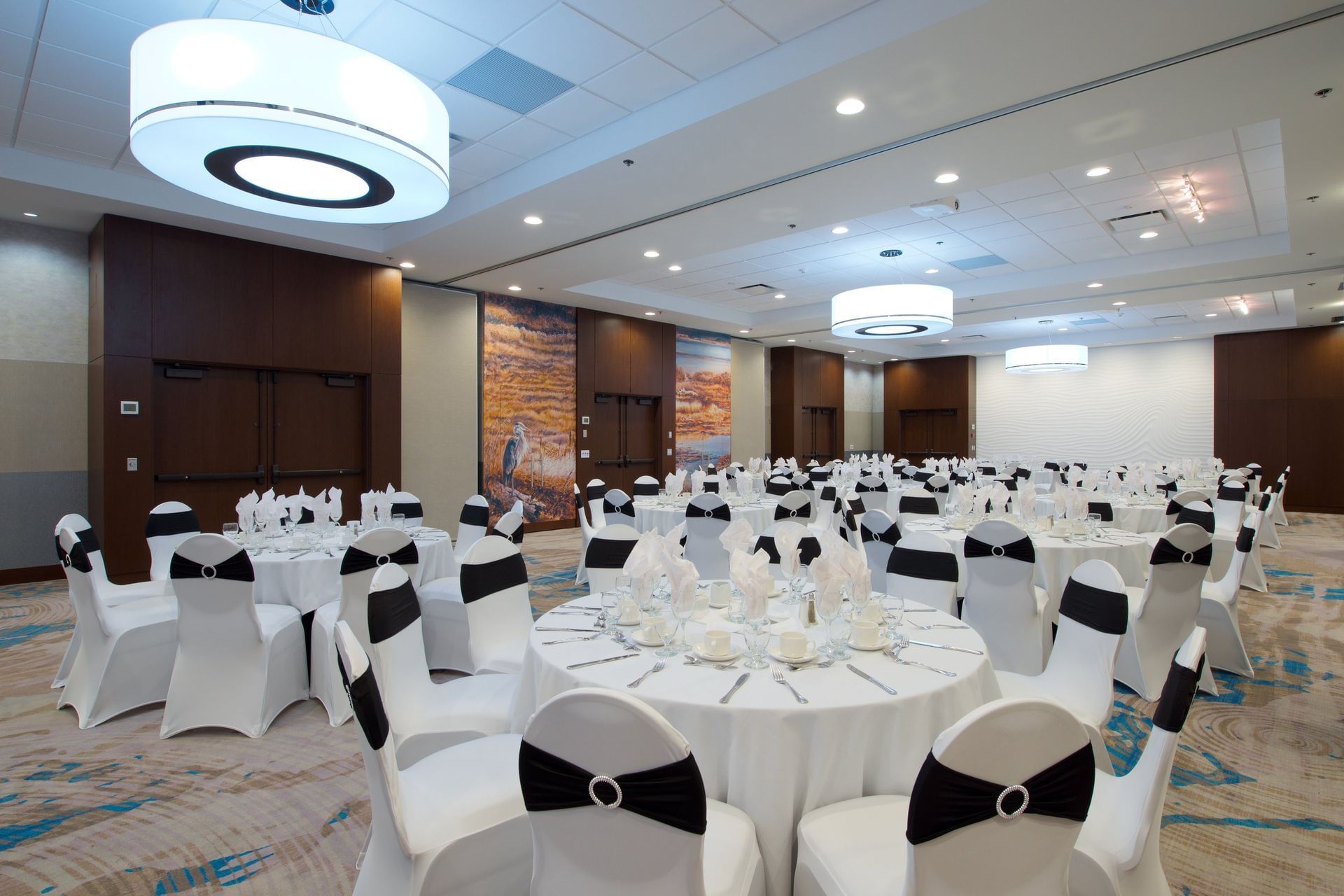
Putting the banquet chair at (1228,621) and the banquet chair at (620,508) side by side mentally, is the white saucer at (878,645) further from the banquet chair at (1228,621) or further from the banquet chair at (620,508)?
the banquet chair at (620,508)

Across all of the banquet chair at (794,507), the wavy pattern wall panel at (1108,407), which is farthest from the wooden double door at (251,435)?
the wavy pattern wall panel at (1108,407)

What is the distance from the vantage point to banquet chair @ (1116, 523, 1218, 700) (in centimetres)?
383

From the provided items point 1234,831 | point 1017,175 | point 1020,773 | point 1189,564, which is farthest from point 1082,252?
point 1020,773

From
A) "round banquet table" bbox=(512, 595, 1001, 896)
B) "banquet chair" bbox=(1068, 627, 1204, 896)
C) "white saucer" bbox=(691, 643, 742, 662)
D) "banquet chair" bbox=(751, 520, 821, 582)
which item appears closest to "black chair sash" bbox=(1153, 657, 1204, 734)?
"banquet chair" bbox=(1068, 627, 1204, 896)

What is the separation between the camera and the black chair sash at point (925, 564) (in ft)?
11.7

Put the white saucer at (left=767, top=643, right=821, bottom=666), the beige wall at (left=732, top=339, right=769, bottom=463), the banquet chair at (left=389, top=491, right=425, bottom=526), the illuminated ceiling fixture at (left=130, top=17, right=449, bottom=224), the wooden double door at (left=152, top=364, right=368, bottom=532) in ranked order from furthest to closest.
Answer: the beige wall at (left=732, top=339, right=769, bottom=463) < the wooden double door at (left=152, top=364, right=368, bottom=532) < the banquet chair at (left=389, top=491, right=425, bottom=526) < the illuminated ceiling fixture at (left=130, top=17, right=449, bottom=224) < the white saucer at (left=767, top=643, right=821, bottom=666)

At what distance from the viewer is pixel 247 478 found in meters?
7.96

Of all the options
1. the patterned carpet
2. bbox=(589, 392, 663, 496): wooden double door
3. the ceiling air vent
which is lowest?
the patterned carpet

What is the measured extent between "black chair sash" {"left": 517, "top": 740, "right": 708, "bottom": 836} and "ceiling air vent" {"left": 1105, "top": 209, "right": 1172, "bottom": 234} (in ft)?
29.1

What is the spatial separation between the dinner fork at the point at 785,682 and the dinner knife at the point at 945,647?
63 cm

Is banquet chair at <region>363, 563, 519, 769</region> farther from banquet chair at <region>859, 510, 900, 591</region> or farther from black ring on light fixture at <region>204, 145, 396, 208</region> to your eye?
banquet chair at <region>859, 510, 900, 591</region>

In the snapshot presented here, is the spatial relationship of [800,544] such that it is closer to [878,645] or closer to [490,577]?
Answer: [878,645]

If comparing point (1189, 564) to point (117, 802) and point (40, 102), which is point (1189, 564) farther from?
point (40, 102)

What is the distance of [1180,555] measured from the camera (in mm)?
3834
